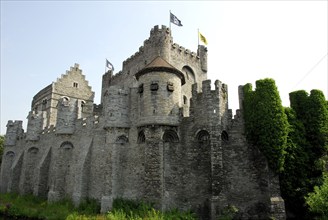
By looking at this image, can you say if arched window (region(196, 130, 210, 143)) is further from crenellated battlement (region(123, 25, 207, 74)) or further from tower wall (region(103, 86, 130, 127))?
crenellated battlement (region(123, 25, 207, 74))

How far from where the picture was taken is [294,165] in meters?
19.3

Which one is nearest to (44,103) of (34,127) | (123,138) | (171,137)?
(34,127)

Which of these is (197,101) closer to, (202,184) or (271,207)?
(202,184)

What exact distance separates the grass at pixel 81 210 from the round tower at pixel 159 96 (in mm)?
5557

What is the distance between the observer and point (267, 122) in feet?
62.9

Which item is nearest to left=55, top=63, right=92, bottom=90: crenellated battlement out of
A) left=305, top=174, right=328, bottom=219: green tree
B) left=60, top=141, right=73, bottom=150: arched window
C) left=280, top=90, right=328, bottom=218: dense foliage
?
left=60, top=141, right=73, bottom=150: arched window

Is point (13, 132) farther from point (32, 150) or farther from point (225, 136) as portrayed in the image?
point (225, 136)

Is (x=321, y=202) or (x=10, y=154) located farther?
(x=10, y=154)

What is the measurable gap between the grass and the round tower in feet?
18.2

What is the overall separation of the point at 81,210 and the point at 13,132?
19758 millimetres

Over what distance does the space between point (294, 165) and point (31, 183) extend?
24.0 m

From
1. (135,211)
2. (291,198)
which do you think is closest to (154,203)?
(135,211)

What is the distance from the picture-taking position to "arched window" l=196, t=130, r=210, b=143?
1978 centimetres

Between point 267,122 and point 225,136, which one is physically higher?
point 267,122
